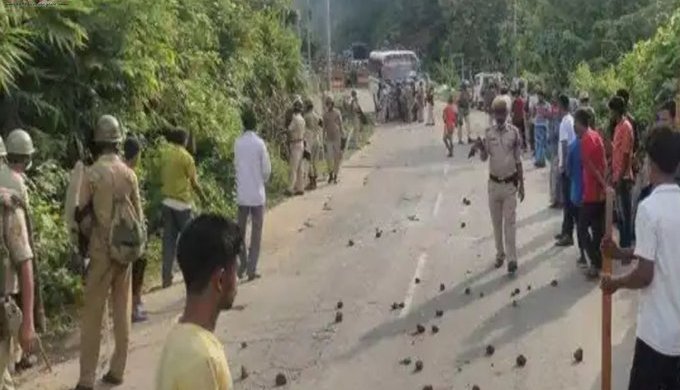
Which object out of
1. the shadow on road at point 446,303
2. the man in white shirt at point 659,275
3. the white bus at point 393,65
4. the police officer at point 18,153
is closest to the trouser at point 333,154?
the shadow on road at point 446,303

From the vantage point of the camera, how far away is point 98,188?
8.12 metres

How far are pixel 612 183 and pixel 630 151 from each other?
1.48 ft

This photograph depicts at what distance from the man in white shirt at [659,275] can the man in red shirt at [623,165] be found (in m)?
5.90

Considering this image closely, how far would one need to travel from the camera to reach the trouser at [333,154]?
2198cm

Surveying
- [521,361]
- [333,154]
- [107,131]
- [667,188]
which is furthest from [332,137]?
[667,188]

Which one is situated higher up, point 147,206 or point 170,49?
point 170,49

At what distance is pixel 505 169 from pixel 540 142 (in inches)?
470

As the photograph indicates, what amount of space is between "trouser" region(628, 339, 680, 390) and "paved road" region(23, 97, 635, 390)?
A: 251cm

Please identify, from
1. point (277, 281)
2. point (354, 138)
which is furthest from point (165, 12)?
point (354, 138)

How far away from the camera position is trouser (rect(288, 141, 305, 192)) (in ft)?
63.4

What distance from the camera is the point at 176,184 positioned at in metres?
11.2

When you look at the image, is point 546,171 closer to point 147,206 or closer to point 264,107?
point 264,107

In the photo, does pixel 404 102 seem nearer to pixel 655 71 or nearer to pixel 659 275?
pixel 655 71

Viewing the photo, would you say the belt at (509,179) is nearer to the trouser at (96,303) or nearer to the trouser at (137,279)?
the trouser at (137,279)
